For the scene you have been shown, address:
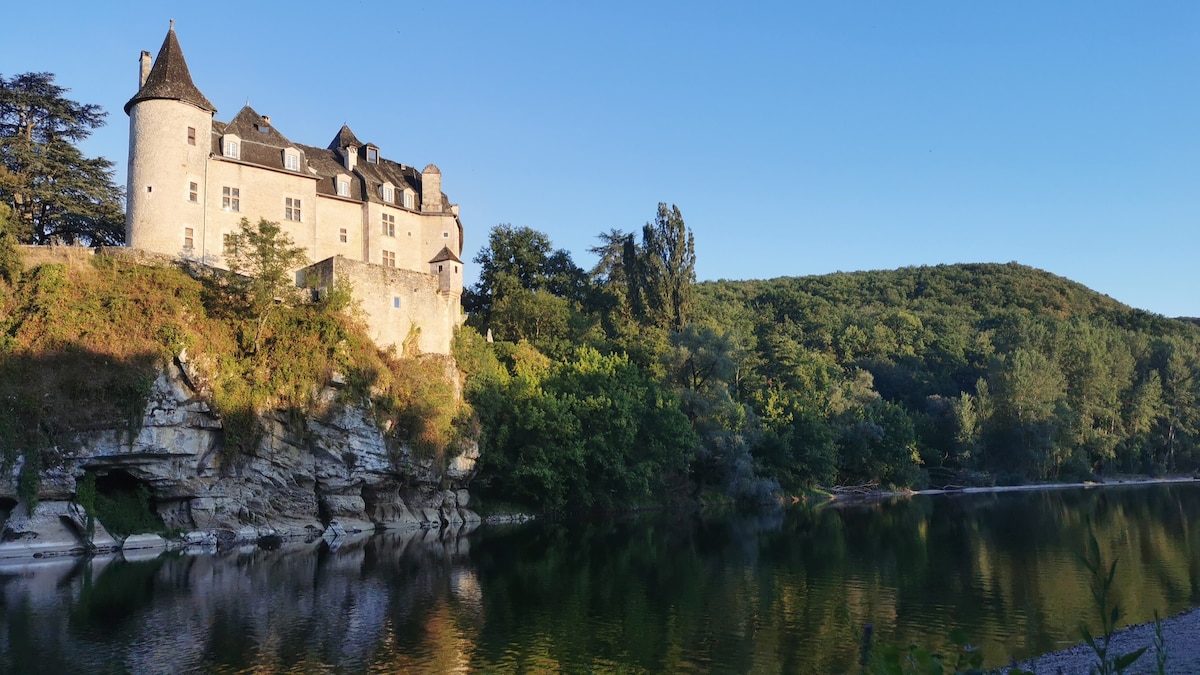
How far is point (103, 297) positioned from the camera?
37250mm

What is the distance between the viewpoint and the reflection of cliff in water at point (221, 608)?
19375 mm

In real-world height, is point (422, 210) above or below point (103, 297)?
above

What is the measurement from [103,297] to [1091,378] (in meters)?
82.2

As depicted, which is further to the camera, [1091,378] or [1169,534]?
[1091,378]

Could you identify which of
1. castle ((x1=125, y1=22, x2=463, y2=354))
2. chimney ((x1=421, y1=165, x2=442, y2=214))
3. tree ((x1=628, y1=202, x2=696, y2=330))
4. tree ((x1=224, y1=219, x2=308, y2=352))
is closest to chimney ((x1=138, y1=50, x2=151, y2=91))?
castle ((x1=125, y1=22, x2=463, y2=354))

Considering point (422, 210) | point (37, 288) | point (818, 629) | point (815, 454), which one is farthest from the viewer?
point (815, 454)

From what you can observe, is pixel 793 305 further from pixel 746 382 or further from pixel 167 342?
pixel 167 342

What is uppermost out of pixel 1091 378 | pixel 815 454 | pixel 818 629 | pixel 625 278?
pixel 625 278

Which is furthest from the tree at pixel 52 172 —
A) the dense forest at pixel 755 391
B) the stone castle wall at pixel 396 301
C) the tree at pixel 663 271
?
the tree at pixel 663 271

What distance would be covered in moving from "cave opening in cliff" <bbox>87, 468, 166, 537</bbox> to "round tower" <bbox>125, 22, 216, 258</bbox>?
11.0 m

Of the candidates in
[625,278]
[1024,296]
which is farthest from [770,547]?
[1024,296]

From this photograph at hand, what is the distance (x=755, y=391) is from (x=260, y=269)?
4102 centimetres

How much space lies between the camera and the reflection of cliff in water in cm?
1938

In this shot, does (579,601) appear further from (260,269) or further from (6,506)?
(6,506)
